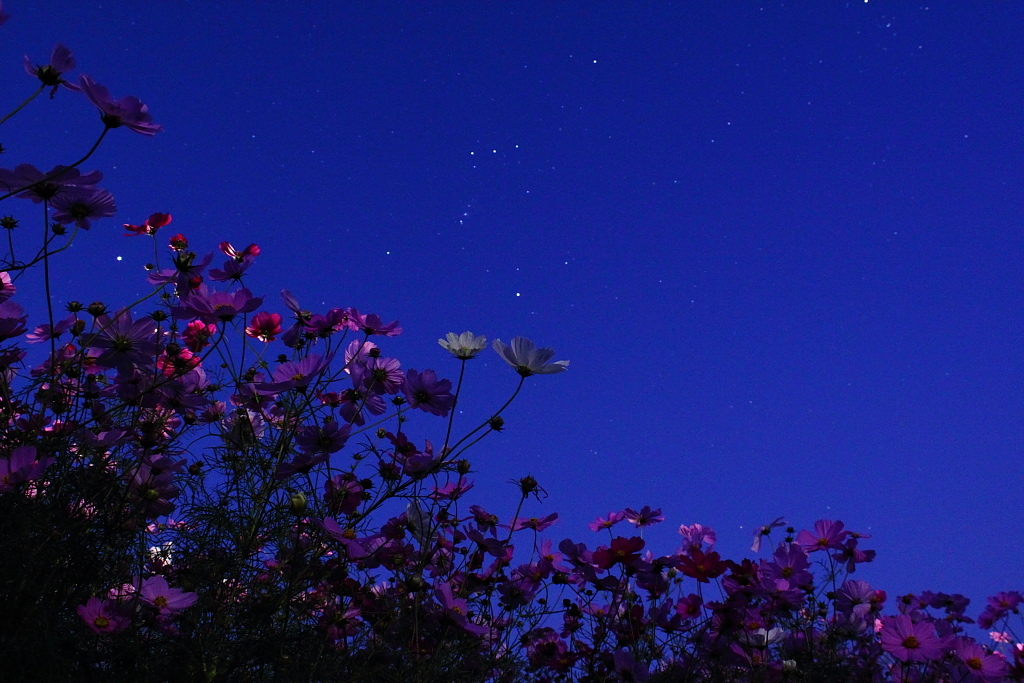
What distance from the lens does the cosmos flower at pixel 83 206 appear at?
4.87 ft

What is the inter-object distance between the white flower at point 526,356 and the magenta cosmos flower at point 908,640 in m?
1.17

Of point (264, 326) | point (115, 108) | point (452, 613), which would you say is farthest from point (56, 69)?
point (452, 613)

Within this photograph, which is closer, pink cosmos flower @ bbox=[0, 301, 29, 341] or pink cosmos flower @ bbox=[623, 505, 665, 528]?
pink cosmos flower @ bbox=[0, 301, 29, 341]

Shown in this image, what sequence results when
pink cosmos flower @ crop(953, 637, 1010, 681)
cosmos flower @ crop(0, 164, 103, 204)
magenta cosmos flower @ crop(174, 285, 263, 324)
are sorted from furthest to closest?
pink cosmos flower @ crop(953, 637, 1010, 681) → magenta cosmos flower @ crop(174, 285, 263, 324) → cosmos flower @ crop(0, 164, 103, 204)

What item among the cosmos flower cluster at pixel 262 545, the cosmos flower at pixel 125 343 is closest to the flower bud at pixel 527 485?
→ the cosmos flower cluster at pixel 262 545

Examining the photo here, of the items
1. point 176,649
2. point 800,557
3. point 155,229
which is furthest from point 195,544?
point 800,557

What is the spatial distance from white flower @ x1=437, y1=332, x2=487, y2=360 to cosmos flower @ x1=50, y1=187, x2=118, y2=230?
2.66ft

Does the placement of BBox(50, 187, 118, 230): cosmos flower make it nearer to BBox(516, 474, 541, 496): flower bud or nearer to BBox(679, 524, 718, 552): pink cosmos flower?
BBox(516, 474, 541, 496): flower bud

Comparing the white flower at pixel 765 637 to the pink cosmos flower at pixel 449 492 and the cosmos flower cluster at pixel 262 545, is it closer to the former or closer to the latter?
the cosmos flower cluster at pixel 262 545

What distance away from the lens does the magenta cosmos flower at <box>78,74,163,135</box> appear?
1.31m

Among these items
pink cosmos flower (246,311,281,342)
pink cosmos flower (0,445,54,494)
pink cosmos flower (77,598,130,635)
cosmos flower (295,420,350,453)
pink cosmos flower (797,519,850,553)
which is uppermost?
pink cosmos flower (797,519,850,553)

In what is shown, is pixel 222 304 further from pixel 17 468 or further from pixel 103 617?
pixel 103 617

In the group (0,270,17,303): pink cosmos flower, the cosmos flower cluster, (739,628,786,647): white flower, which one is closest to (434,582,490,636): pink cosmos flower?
the cosmos flower cluster

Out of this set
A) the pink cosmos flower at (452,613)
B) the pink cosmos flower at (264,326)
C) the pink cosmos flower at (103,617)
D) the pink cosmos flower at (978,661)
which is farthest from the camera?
the pink cosmos flower at (978,661)
